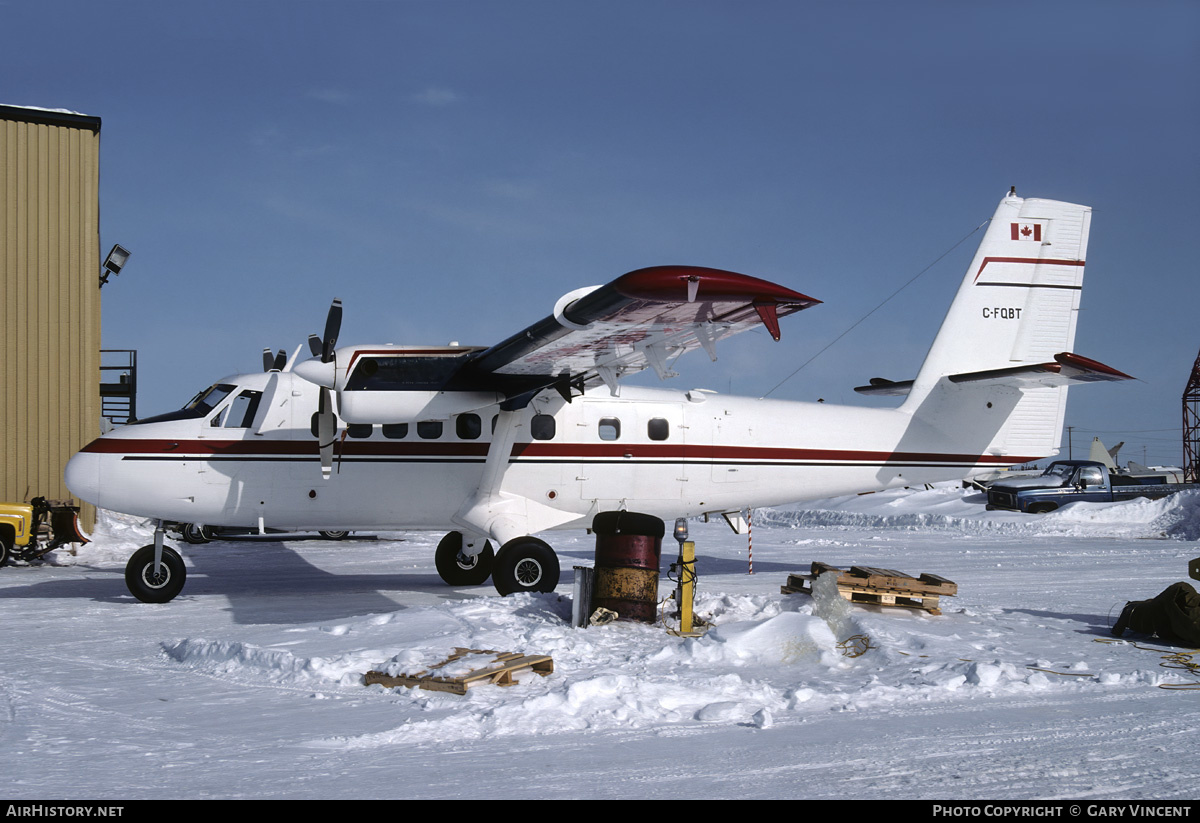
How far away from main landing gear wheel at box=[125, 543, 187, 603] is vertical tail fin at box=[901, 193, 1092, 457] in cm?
1026

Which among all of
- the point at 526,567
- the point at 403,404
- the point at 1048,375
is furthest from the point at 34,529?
the point at 1048,375

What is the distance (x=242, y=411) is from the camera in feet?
38.1

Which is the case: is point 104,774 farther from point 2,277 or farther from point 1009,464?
point 2,277

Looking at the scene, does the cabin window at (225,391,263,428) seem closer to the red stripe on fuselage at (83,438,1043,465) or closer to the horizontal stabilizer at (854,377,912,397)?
the red stripe on fuselage at (83,438,1043,465)

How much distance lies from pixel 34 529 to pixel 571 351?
12.3 metres

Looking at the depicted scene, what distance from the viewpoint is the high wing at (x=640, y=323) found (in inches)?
289

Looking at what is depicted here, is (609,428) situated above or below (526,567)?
above

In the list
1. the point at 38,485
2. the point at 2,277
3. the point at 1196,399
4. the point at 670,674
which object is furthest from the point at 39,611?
the point at 1196,399

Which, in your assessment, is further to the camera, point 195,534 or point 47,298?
point 195,534

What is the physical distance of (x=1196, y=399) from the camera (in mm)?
55875

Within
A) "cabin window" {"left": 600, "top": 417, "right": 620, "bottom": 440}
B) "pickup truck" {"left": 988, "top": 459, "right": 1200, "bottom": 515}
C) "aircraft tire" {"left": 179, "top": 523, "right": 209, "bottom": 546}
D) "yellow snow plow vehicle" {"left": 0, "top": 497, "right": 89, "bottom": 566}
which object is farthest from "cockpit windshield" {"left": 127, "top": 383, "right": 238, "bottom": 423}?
"pickup truck" {"left": 988, "top": 459, "right": 1200, "bottom": 515}

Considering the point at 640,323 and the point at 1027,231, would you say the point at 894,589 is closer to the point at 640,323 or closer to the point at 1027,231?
the point at 640,323

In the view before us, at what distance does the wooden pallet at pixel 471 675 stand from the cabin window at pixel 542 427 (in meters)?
5.15

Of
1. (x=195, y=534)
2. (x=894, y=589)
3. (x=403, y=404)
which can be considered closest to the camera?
(x=894, y=589)
